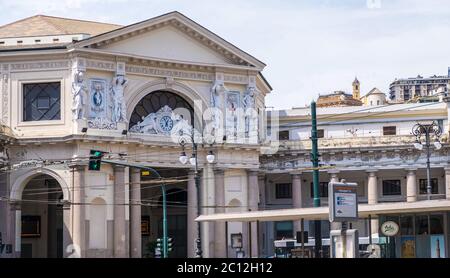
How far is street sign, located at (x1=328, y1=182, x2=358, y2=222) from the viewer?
2522cm

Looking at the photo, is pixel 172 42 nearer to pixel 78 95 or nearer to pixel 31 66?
pixel 78 95

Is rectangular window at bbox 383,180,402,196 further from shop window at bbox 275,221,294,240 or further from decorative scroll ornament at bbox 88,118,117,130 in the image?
decorative scroll ornament at bbox 88,118,117,130

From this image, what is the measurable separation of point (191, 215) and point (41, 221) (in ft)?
34.0

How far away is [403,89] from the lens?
126562 millimetres

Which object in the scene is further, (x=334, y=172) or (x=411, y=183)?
(x=334, y=172)

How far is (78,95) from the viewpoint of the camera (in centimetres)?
5478

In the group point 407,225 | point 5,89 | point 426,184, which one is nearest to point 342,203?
→ point 407,225

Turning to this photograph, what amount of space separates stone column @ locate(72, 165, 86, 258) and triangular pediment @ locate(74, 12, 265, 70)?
8.03 meters

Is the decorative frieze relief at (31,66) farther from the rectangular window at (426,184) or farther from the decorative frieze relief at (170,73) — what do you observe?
the rectangular window at (426,184)

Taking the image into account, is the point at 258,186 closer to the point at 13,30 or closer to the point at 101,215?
the point at 101,215

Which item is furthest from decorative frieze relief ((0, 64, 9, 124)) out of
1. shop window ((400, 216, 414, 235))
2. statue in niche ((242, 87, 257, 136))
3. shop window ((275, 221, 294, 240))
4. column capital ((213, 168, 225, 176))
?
shop window ((400, 216, 414, 235))

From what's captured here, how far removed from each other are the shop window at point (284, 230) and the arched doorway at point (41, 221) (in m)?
16.9

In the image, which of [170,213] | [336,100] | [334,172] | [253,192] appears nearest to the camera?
[253,192]
